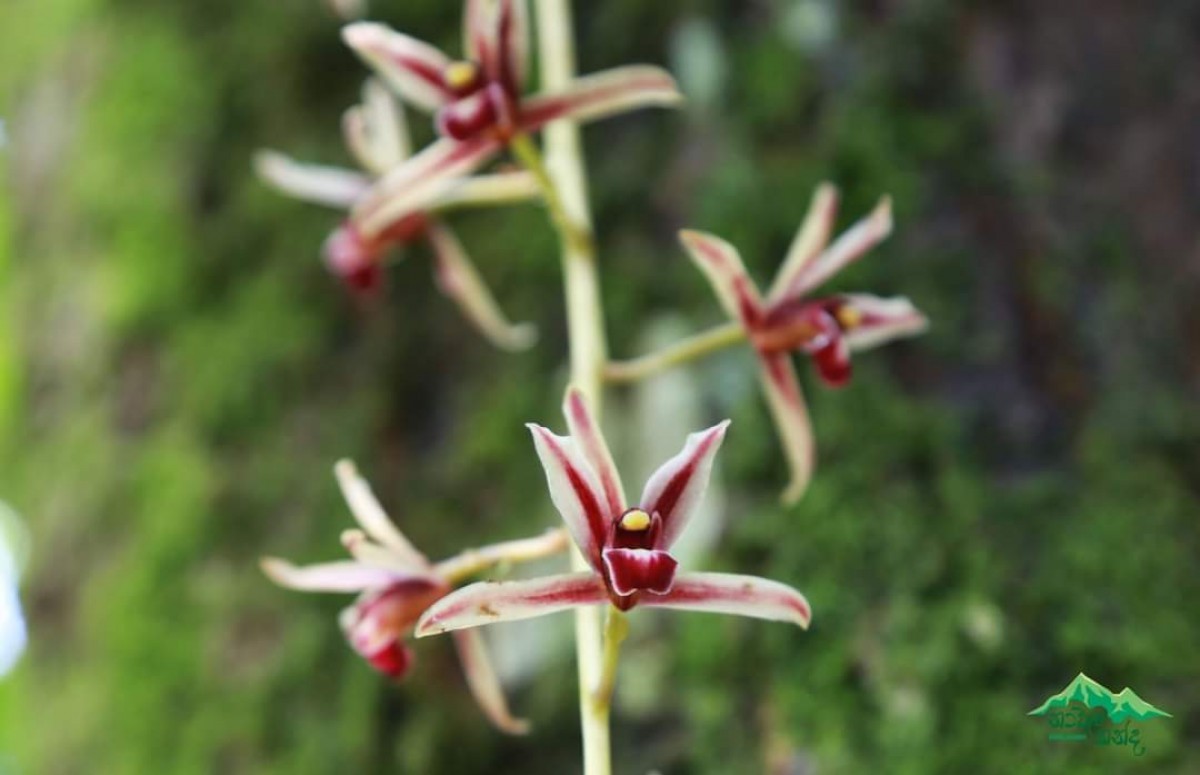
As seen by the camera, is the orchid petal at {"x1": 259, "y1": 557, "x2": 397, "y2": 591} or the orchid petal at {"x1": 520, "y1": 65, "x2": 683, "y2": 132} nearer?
the orchid petal at {"x1": 259, "y1": 557, "x2": 397, "y2": 591}

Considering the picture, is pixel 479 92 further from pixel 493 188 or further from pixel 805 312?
pixel 805 312

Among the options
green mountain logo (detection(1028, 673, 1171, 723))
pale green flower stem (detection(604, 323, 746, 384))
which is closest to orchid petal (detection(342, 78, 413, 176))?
pale green flower stem (detection(604, 323, 746, 384))

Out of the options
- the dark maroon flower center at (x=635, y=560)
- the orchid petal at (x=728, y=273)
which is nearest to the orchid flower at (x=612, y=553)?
the dark maroon flower center at (x=635, y=560)

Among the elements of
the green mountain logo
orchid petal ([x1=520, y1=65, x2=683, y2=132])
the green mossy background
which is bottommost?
the green mountain logo

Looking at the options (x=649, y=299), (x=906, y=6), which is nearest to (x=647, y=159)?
(x=649, y=299)

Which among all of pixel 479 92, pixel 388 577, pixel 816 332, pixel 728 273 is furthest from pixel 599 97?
pixel 388 577

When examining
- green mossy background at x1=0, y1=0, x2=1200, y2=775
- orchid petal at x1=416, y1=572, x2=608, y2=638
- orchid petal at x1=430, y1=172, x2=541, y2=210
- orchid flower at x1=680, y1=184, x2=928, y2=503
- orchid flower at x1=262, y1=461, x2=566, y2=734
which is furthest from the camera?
green mossy background at x1=0, y1=0, x2=1200, y2=775

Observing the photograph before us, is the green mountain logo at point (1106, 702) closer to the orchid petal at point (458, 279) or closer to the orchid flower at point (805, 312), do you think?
the orchid flower at point (805, 312)

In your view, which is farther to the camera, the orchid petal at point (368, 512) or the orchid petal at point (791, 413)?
the orchid petal at point (791, 413)

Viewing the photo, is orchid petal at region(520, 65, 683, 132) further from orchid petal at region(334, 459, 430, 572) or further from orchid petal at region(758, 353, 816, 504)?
orchid petal at region(334, 459, 430, 572)
